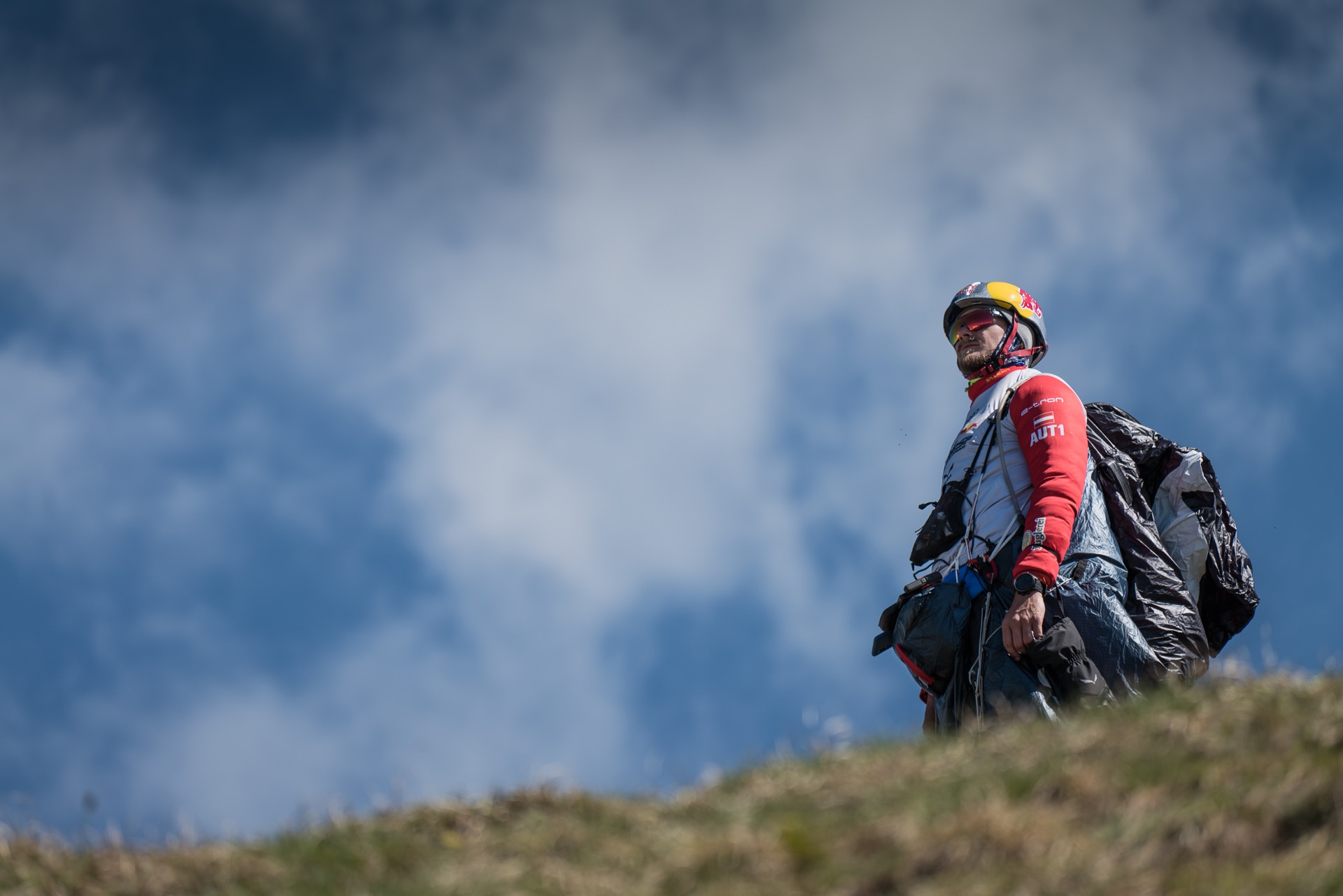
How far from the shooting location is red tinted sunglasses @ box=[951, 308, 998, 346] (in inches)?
369

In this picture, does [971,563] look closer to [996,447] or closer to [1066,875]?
[996,447]

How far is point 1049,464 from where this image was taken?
7.91 m

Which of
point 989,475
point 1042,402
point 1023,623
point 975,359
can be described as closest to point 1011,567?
point 1023,623

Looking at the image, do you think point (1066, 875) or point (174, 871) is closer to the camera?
point (1066, 875)

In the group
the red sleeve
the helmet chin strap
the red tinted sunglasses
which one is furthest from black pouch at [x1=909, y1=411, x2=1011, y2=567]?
the red tinted sunglasses

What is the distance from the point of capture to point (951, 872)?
3947 mm

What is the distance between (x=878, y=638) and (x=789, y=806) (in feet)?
11.5

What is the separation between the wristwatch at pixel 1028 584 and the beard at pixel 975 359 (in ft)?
7.52

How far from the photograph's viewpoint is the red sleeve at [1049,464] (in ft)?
24.7

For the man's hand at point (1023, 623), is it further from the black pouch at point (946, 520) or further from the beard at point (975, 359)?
the beard at point (975, 359)

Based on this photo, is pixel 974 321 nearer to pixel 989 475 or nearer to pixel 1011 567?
pixel 989 475

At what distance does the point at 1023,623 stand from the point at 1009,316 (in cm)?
298

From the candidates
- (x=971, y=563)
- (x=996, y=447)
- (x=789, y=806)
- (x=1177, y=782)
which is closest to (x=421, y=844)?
(x=789, y=806)

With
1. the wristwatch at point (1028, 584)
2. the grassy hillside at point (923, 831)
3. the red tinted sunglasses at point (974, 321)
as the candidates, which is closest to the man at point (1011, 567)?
the wristwatch at point (1028, 584)
